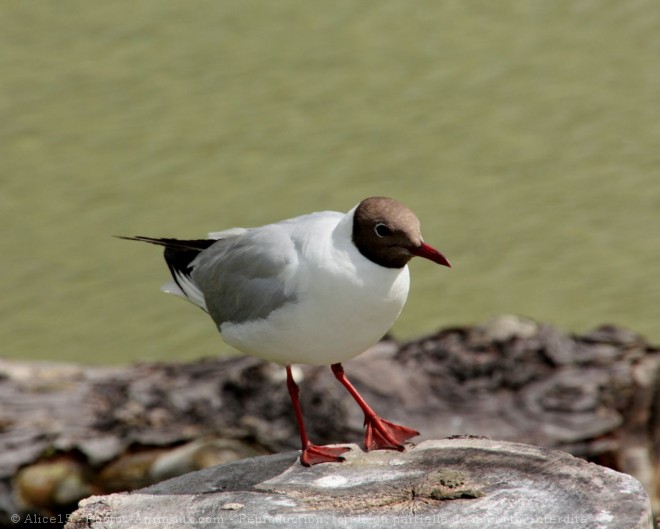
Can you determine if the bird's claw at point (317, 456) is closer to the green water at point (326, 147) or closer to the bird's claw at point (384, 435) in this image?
the bird's claw at point (384, 435)

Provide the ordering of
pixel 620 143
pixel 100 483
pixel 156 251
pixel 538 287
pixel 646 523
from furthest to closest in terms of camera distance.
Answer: pixel 620 143
pixel 156 251
pixel 538 287
pixel 100 483
pixel 646 523

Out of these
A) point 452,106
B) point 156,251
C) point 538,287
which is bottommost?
point 538,287

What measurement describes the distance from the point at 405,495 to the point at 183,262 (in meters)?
1.30

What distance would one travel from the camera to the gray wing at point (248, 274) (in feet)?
11.6

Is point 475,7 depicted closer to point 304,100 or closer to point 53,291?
point 304,100

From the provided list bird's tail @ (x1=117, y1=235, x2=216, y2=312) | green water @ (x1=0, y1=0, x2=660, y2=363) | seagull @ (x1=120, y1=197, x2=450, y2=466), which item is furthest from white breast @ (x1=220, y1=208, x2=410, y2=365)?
green water @ (x1=0, y1=0, x2=660, y2=363)

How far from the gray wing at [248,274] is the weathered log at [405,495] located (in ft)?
1.46

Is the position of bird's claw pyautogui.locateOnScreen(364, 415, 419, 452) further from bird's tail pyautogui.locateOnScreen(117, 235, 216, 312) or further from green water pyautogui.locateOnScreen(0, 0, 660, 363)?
green water pyautogui.locateOnScreen(0, 0, 660, 363)

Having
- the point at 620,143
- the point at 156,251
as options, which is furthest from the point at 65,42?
the point at 620,143

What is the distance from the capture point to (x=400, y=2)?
29.2 feet

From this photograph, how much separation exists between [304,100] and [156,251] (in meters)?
1.66

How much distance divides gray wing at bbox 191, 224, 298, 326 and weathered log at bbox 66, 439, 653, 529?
1.46 ft

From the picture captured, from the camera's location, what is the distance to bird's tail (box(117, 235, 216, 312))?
4055mm

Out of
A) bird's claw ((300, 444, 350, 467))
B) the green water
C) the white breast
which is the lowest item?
bird's claw ((300, 444, 350, 467))
